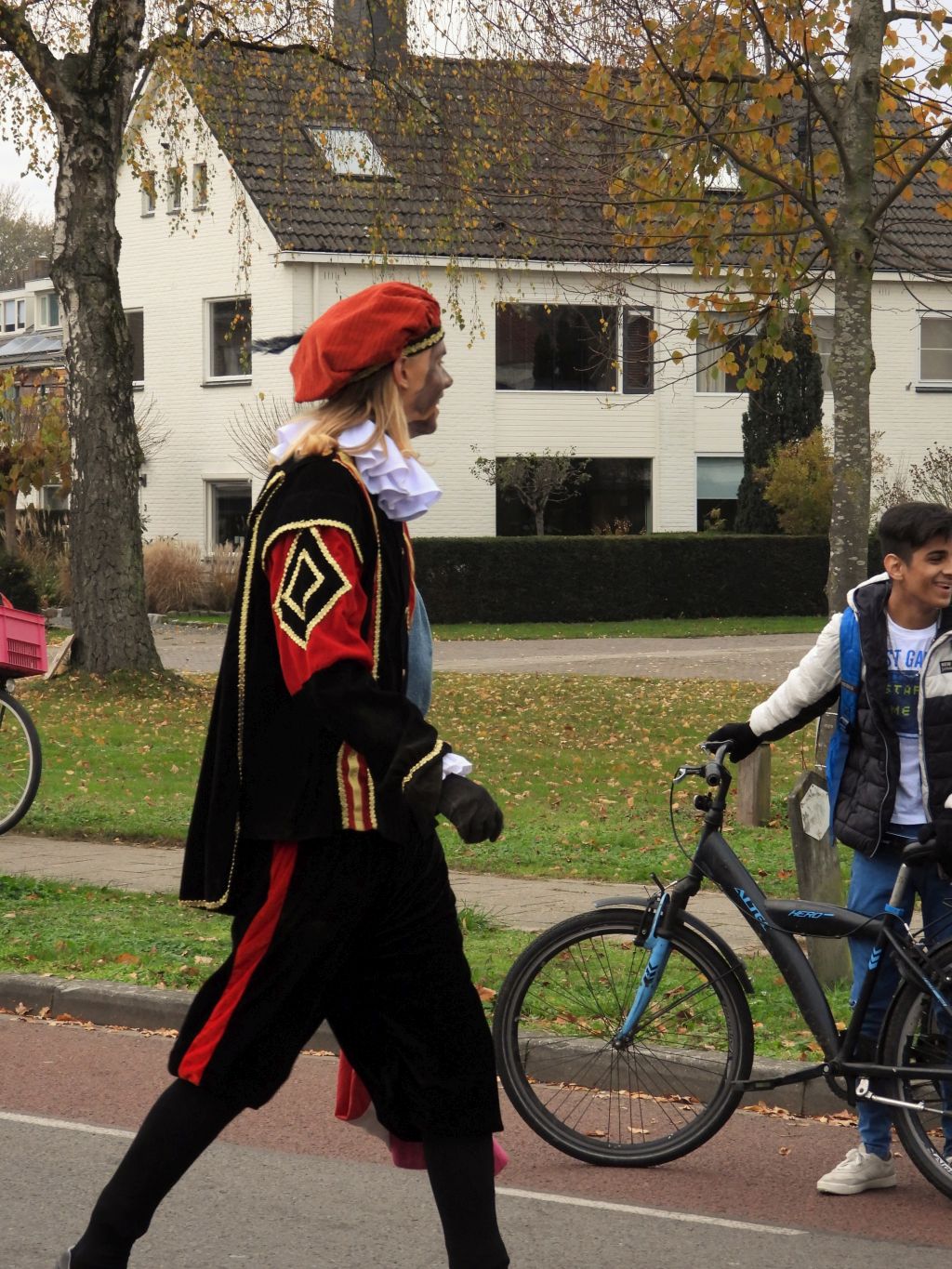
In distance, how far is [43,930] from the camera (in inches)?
319

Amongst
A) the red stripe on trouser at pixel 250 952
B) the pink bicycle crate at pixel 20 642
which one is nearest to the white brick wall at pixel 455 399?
the pink bicycle crate at pixel 20 642

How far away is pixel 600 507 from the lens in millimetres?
36594

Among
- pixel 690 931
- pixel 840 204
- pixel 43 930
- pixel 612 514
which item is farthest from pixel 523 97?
pixel 612 514

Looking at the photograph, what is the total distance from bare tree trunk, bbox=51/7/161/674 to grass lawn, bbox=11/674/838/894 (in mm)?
558

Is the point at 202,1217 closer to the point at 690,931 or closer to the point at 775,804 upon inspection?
the point at 690,931

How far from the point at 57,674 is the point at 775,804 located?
288 inches

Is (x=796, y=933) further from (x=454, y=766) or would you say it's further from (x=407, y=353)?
(x=407, y=353)

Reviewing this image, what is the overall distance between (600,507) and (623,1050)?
3145cm

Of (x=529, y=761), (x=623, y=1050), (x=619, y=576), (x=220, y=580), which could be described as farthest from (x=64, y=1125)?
(x=220, y=580)

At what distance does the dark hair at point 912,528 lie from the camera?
4961 millimetres

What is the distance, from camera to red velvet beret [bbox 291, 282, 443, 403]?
138 inches

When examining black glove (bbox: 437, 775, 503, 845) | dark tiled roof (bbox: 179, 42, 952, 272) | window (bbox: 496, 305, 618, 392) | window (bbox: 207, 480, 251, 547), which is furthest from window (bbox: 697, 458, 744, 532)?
black glove (bbox: 437, 775, 503, 845)

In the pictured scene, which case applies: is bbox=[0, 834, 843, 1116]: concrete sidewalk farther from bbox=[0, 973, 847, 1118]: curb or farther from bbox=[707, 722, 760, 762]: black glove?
bbox=[707, 722, 760, 762]: black glove

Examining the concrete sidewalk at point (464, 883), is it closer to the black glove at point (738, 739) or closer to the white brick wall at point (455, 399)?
the black glove at point (738, 739)
